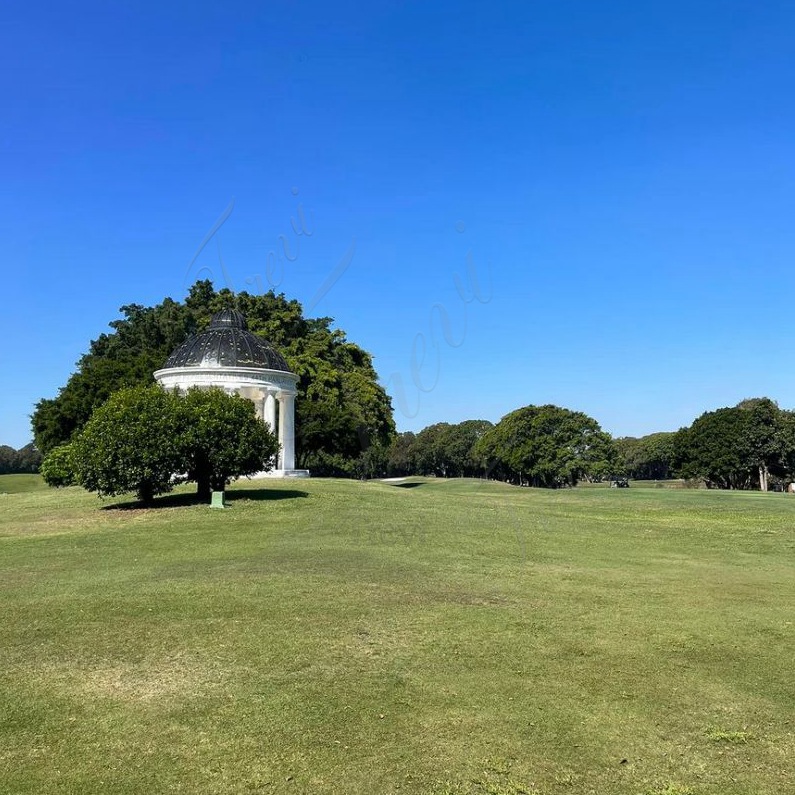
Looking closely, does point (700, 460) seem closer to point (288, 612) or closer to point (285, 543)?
point (285, 543)

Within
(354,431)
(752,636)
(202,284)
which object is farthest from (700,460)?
(752,636)

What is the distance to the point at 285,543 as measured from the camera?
728 inches

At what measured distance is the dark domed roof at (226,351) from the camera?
41.8 meters

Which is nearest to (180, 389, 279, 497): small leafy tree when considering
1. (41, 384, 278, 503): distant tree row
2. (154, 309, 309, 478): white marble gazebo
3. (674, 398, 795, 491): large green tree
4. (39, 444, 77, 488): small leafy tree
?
(41, 384, 278, 503): distant tree row

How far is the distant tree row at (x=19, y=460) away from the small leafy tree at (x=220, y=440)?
111258 mm

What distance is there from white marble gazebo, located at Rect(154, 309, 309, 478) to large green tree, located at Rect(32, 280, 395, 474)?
9281mm

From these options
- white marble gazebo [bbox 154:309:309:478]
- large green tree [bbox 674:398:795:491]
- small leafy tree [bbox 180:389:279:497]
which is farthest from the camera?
large green tree [bbox 674:398:795:491]

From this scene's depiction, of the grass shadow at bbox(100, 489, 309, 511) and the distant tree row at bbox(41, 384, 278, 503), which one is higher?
the distant tree row at bbox(41, 384, 278, 503)

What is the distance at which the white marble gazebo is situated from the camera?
135 ft

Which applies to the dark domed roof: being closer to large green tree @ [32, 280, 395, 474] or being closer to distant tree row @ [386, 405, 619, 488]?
large green tree @ [32, 280, 395, 474]

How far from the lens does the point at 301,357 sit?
6028cm

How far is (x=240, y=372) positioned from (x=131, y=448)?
646 inches

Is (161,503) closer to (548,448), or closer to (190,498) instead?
(190,498)

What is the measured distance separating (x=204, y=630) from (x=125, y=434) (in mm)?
17356
